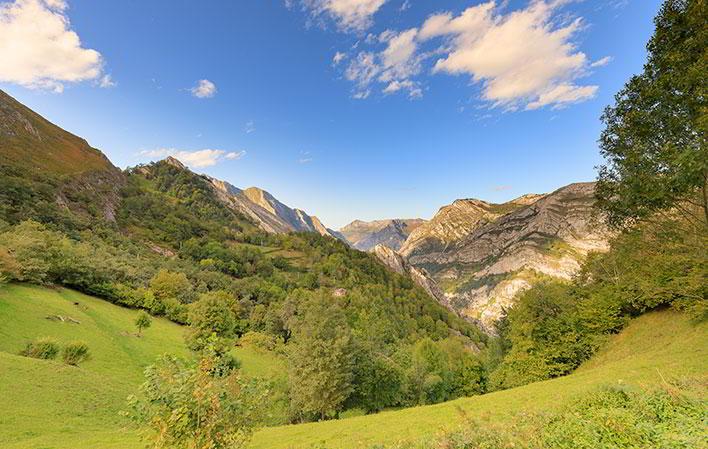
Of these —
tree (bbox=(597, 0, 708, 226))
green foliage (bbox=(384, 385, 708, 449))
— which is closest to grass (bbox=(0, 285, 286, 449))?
green foliage (bbox=(384, 385, 708, 449))

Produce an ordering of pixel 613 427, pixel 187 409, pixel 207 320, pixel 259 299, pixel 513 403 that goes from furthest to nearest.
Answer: pixel 259 299, pixel 207 320, pixel 513 403, pixel 613 427, pixel 187 409

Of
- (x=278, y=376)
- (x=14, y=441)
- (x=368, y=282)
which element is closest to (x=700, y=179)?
(x=14, y=441)

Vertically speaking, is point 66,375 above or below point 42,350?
below

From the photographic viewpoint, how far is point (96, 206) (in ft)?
501

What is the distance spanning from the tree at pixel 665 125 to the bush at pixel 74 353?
181 feet

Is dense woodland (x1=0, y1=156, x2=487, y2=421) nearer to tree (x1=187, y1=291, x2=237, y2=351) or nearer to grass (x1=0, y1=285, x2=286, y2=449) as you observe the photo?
tree (x1=187, y1=291, x2=237, y2=351)

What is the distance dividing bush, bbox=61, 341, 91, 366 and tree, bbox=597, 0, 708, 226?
55222mm

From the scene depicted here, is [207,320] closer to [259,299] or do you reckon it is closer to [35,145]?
[259,299]

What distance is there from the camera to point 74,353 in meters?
39.8

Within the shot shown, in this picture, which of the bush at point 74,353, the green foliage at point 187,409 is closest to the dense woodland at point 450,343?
the green foliage at point 187,409

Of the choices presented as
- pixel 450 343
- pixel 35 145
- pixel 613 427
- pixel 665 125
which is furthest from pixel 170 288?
pixel 35 145

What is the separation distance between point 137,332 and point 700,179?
249 ft

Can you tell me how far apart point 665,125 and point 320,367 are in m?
38.7

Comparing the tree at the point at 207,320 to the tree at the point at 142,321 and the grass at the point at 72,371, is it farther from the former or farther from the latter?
the tree at the point at 142,321
